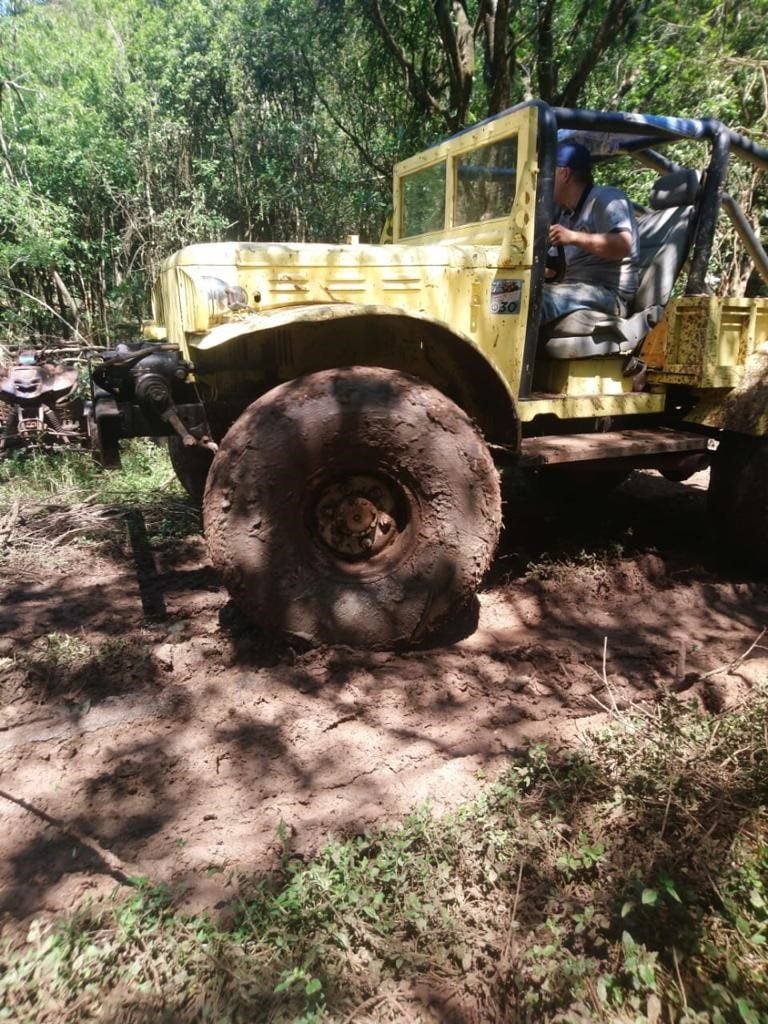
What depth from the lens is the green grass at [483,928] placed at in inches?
59.7

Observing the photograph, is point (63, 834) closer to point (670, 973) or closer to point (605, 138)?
point (670, 973)

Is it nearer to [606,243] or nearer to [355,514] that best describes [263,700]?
[355,514]

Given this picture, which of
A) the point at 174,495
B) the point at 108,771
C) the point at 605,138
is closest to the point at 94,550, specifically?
the point at 174,495

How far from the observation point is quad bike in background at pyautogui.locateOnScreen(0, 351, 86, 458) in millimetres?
5758

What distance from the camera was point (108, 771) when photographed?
7.42ft

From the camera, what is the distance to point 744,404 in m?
3.62

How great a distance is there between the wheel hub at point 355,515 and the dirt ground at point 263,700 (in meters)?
0.45

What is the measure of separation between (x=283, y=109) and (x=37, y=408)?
6.60 metres

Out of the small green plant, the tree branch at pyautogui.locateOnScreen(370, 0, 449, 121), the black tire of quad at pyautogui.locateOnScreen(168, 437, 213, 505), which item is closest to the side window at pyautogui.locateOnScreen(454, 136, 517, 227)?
the black tire of quad at pyautogui.locateOnScreen(168, 437, 213, 505)

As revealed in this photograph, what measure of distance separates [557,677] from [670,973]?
4.39ft

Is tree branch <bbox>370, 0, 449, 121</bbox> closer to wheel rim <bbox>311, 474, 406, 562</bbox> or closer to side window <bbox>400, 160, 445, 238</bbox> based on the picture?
side window <bbox>400, 160, 445, 238</bbox>

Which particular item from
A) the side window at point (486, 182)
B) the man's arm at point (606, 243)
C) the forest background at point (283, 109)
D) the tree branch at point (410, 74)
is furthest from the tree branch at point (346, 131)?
the man's arm at point (606, 243)

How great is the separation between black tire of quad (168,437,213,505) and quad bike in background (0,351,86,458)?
76.7 inches

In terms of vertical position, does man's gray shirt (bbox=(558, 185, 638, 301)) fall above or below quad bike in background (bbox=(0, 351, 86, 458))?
above
